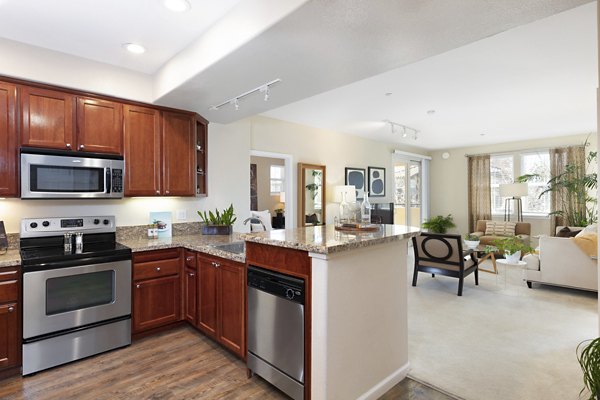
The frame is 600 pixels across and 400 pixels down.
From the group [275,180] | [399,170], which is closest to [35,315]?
[275,180]

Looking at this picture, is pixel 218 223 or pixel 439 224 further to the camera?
pixel 439 224

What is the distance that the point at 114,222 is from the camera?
3.21m

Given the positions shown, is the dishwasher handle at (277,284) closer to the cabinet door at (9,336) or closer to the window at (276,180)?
the cabinet door at (9,336)

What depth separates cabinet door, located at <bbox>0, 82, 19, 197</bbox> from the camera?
8.26 feet

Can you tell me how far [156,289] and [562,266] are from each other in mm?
5112

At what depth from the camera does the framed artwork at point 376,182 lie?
720 cm

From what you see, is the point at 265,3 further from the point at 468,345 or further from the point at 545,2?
the point at 468,345

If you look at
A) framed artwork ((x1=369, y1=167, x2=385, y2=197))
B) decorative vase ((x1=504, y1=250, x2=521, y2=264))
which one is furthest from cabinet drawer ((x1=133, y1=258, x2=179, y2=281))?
framed artwork ((x1=369, y1=167, x2=385, y2=197))

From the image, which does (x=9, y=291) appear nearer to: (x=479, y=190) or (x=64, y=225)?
(x=64, y=225)

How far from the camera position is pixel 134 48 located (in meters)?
2.69

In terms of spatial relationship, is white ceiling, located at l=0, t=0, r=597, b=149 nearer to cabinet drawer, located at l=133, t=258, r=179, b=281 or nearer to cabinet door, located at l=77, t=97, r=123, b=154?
cabinet door, located at l=77, t=97, r=123, b=154

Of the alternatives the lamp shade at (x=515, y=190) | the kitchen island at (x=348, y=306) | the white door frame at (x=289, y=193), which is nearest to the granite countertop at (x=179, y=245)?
the kitchen island at (x=348, y=306)

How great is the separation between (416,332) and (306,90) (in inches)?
102

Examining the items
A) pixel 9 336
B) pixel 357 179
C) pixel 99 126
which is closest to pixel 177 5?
pixel 99 126
